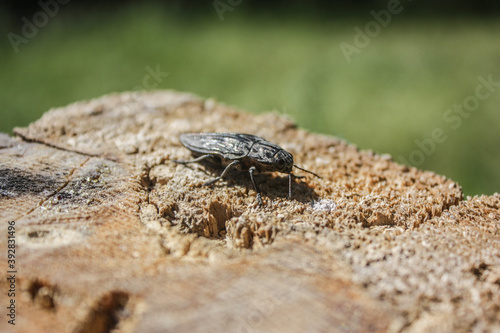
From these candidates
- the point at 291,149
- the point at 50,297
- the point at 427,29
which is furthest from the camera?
the point at 427,29

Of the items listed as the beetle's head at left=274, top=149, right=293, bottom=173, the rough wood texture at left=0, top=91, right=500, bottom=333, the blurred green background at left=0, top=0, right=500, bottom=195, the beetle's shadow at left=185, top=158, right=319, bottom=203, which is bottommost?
the rough wood texture at left=0, top=91, right=500, bottom=333

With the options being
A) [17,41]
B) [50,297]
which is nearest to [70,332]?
[50,297]

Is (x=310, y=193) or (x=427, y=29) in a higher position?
(x=427, y=29)

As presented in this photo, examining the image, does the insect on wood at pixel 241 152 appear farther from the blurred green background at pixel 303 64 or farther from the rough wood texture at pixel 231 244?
the blurred green background at pixel 303 64

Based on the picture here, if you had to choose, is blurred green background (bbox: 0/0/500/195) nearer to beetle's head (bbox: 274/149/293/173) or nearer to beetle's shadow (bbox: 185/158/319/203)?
beetle's shadow (bbox: 185/158/319/203)

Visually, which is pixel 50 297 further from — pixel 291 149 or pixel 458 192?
pixel 458 192

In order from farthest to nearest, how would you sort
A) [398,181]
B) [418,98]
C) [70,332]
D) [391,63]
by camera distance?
1. [391,63]
2. [418,98]
3. [398,181]
4. [70,332]

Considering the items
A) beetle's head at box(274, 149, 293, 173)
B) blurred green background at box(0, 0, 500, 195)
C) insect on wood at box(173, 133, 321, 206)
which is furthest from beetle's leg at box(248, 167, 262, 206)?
blurred green background at box(0, 0, 500, 195)
